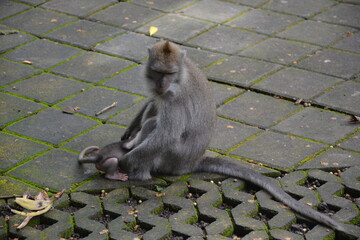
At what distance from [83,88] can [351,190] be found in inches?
129

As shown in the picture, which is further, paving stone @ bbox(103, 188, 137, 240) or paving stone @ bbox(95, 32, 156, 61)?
paving stone @ bbox(95, 32, 156, 61)

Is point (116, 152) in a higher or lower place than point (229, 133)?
higher

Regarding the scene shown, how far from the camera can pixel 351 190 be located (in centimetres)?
628

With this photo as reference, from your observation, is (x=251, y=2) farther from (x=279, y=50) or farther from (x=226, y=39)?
(x=279, y=50)

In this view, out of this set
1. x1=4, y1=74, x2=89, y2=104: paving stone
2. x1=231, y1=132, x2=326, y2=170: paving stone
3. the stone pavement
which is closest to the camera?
the stone pavement

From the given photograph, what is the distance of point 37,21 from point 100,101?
2.55 meters

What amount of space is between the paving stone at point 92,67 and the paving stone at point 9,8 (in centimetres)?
181

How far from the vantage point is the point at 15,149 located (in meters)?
6.81

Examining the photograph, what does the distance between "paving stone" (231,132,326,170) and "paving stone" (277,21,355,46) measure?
8.39 feet

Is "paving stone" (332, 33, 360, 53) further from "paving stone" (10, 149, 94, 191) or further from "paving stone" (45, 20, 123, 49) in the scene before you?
"paving stone" (10, 149, 94, 191)

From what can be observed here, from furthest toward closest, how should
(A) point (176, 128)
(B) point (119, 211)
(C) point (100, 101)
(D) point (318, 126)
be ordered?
(C) point (100, 101)
(D) point (318, 126)
(A) point (176, 128)
(B) point (119, 211)

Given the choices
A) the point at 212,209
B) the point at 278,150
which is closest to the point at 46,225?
the point at 212,209

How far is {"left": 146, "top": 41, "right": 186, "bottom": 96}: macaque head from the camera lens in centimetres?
600

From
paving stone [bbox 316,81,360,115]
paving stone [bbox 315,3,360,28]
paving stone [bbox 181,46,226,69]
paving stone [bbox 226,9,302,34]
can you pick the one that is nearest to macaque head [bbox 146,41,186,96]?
paving stone [bbox 316,81,360,115]
